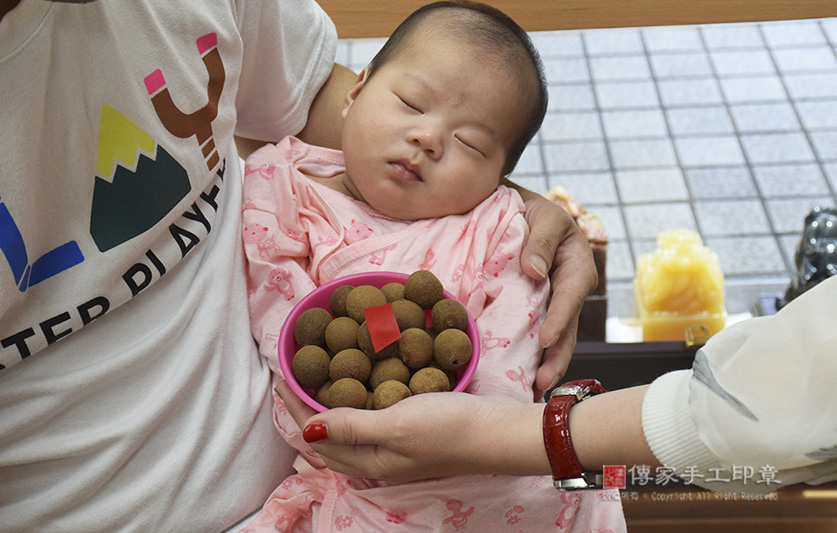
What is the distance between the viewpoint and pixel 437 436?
849 mm

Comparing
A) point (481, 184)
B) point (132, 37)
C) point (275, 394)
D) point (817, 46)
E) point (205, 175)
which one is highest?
point (132, 37)

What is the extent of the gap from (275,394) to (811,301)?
0.64 m

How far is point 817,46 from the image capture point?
3402 mm

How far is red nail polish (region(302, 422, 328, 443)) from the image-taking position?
0.85 metres

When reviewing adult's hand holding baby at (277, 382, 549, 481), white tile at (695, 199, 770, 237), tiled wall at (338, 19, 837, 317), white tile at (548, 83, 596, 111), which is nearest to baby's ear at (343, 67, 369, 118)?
adult's hand holding baby at (277, 382, 549, 481)

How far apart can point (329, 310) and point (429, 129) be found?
0.32 m

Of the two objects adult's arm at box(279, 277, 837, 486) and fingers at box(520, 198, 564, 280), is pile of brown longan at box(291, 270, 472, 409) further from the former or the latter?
fingers at box(520, 198, 564, 280)

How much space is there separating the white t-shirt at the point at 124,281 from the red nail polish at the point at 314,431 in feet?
0.43

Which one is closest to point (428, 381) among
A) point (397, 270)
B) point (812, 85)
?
point (397, 270)

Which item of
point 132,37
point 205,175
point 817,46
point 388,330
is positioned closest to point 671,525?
point 388,330

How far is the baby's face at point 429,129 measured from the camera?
1.12 meters

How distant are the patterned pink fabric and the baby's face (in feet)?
0.16

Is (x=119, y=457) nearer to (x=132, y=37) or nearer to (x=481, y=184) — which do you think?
(x=132, y=37)

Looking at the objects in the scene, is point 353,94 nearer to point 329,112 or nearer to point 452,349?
point 329,112
